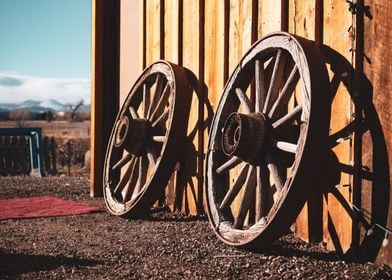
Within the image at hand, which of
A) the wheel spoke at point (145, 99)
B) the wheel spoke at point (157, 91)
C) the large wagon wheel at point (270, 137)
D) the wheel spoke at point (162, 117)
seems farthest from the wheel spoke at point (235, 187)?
the wheel spoke at point (145, 99)

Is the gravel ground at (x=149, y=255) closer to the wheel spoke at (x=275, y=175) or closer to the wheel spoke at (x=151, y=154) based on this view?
the wheel spoke at (x=275, y=175)

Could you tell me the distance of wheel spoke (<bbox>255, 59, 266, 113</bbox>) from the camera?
365 centimetres

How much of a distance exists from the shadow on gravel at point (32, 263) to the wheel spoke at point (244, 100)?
152 cm

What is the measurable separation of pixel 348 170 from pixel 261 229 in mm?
649

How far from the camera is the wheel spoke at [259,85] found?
144 inches

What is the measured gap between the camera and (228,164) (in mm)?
3842

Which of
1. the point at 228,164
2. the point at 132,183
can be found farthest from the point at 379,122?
the point at 132,183

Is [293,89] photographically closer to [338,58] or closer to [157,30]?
[338,58]

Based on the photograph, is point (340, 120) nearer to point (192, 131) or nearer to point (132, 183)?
point (192, 131)

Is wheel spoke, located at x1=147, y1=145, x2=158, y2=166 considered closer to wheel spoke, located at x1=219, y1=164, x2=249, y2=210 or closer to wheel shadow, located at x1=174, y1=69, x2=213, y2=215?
wheel shadow, located at x1=174, y1=69, x2=213, y2=215

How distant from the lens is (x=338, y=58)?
3.22m

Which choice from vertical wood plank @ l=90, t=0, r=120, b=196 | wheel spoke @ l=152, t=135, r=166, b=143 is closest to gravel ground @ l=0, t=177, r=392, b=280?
wheel spoke @ l=152, t=135, r=166, b=143

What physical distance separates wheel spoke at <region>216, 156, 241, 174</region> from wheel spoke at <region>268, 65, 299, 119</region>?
1.59ft

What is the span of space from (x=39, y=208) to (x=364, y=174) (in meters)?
3.91
